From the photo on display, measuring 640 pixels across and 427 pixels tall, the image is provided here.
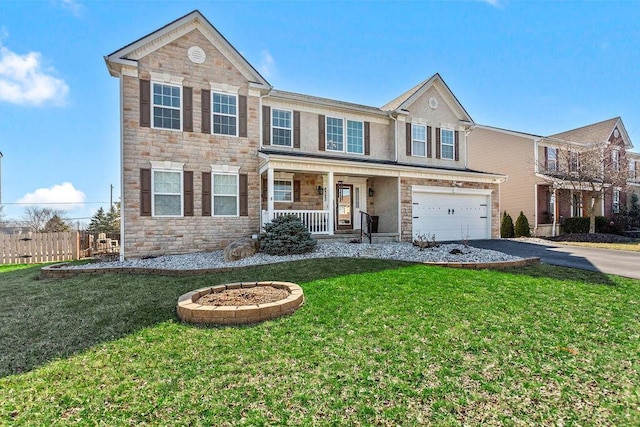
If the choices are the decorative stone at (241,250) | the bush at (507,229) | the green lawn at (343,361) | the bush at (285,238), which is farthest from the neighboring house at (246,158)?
the green lawn at (343,361)

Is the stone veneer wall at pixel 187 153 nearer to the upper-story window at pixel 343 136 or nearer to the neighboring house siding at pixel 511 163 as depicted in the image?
the upper-story window at pixel 343 136

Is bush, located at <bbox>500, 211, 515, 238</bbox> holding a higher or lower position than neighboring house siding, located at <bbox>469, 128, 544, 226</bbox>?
lower

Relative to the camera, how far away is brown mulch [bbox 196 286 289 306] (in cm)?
478

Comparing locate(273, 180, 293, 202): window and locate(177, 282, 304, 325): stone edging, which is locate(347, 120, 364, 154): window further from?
locate(177, 282, 304, 325): stone edging

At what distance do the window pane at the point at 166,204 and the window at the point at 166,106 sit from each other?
253cm

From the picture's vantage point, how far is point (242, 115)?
12.3 metres

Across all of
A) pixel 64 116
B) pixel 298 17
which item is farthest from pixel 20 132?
pixel 298 17

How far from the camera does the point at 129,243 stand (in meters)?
10.7

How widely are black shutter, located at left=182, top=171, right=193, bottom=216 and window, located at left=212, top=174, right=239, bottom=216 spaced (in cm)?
81

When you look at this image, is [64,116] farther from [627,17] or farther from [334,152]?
[627,17]

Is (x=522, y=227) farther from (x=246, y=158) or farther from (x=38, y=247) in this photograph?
(x=38, y=247)

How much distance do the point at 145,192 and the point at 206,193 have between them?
202 cm

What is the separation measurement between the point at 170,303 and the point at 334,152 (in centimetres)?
1034

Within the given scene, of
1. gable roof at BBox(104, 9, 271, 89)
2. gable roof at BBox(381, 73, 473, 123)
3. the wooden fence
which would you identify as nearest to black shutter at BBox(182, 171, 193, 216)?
gable roof at BBox(104, 9, 271, 89)
